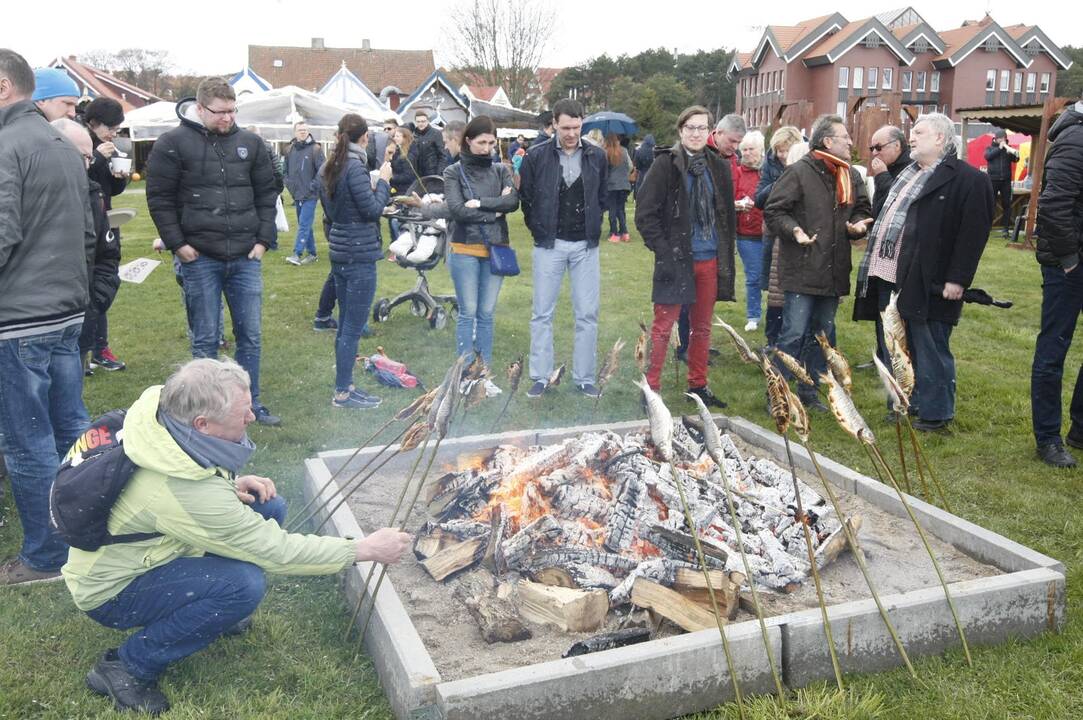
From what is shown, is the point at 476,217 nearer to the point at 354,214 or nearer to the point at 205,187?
the point at 354,214

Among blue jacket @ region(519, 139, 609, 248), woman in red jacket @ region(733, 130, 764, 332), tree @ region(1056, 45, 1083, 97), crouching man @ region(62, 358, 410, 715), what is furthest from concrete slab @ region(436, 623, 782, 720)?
tree @ region(1056, 45, 1083, 97)

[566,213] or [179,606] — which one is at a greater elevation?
[566,213]

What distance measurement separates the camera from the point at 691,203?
6.38 meters

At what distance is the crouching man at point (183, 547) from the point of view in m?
2.96

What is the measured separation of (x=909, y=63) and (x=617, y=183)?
182 ft

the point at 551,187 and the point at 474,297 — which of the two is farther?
the point at 474,297

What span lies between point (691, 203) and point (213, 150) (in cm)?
322

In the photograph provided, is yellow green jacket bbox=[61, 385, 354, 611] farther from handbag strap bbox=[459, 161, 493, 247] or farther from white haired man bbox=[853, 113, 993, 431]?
white haired man bbox=[853, 113, 993, 431]

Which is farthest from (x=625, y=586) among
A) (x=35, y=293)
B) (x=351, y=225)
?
(x=351, y=225)

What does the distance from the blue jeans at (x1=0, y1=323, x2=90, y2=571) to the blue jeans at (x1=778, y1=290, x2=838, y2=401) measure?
4467 mm

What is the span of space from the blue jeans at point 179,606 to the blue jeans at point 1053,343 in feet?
15.4

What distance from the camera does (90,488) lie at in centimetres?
290

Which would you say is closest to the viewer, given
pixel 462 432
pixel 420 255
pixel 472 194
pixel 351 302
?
pixel 462 432

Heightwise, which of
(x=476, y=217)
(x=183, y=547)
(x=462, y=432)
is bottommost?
(x=462, y=432)
